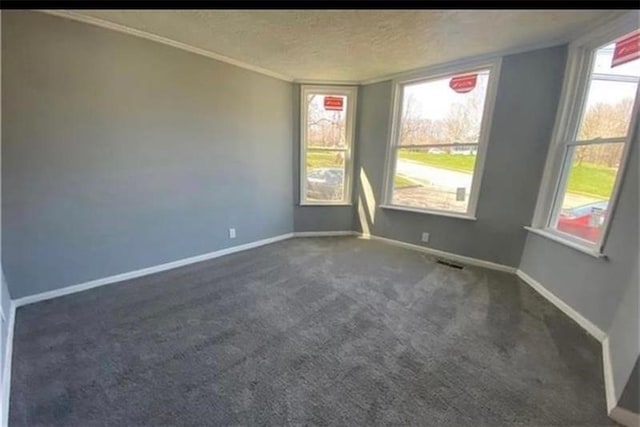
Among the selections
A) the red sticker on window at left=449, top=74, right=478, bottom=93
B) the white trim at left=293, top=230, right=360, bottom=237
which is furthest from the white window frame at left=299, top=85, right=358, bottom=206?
the red sticker on window at left=449, top=74, right=478, bottom=93

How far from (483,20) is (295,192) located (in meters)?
3.53

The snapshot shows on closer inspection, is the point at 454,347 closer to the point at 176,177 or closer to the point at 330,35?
the point at 330,35

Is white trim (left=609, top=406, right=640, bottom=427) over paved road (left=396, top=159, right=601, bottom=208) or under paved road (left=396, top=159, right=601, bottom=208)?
under

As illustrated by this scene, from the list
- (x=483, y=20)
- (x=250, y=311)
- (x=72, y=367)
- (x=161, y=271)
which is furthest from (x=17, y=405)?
(x=483, y=20)

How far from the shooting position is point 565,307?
7.95 ft

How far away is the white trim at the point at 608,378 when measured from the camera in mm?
1505

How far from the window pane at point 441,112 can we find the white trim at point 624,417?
2559 millimetres

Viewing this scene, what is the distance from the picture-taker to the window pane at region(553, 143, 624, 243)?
2219mm

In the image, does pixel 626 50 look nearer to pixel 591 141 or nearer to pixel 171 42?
pixel 591 141

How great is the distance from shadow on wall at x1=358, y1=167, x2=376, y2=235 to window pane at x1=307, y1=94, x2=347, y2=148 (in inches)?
23.2

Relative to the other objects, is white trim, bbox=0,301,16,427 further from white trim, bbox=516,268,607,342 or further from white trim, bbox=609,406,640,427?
white trim, bbox=516,268,607,342

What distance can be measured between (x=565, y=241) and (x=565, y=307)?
54cm

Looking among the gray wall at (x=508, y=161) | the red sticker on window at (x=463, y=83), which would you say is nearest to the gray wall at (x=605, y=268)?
the gray wall at (x=508, y=161)

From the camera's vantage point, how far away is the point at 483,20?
0.82 meters
